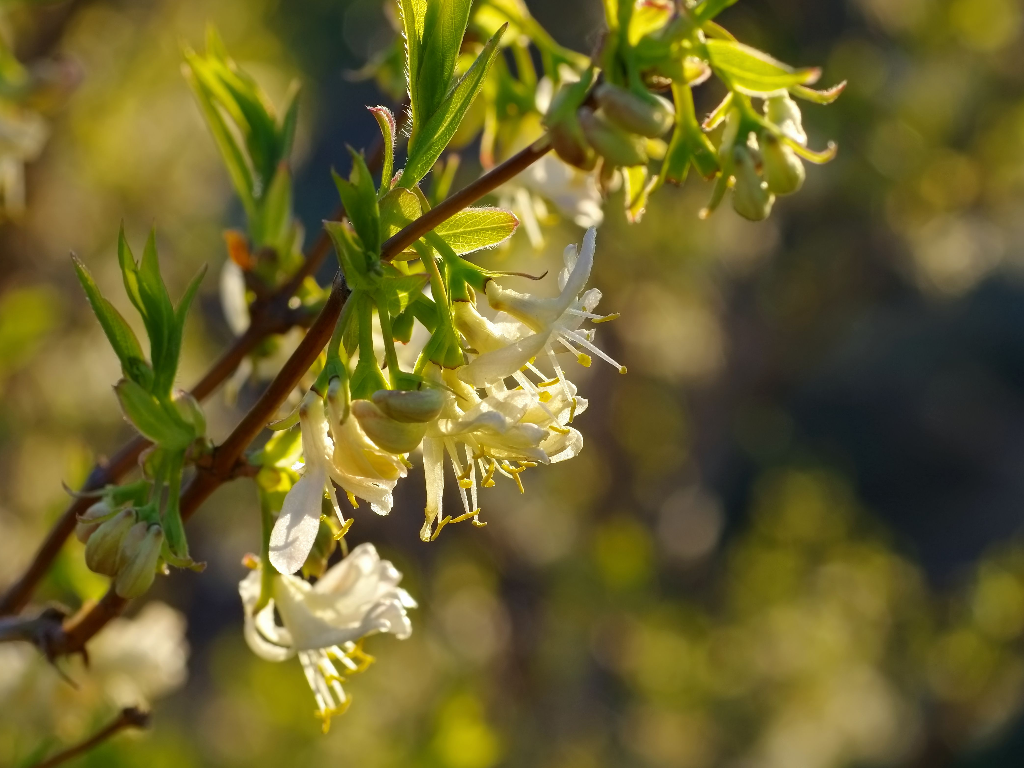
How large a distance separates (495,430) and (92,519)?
0.23 meters

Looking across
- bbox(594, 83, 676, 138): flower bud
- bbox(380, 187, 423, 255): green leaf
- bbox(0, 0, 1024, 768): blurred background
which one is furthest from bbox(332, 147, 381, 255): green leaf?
bbox(0, 0, 1024, 768): blurred background

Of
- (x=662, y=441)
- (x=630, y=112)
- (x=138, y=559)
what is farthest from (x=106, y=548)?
(x=662, y=441)

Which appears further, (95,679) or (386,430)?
(95,679)

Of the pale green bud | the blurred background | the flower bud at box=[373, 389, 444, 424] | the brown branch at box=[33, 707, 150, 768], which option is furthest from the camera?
the blurred background

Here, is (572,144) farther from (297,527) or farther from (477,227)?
(297,527)

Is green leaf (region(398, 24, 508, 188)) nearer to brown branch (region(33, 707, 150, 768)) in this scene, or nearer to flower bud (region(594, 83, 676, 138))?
flower bud (region(594, 83, 676, 138))

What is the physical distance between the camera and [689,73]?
500 mm

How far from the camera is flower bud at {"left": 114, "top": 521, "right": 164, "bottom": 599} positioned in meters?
0.53

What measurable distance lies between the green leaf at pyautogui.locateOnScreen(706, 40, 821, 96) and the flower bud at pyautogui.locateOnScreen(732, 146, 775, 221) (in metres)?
0.03

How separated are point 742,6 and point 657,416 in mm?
1290

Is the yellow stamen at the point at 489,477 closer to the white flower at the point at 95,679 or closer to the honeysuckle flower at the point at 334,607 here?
the honeysuckle flower at the point at 334,607

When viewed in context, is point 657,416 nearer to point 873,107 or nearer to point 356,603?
point 873,107

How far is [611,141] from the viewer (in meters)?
0.46

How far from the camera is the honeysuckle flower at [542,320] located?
19.0 inches
